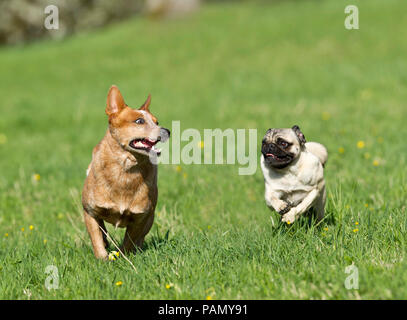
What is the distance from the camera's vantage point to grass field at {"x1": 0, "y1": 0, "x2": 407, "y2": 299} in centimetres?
378

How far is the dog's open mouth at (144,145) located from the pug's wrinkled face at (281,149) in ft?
2.77

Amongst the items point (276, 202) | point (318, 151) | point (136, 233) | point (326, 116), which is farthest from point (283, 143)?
point (326, 116)

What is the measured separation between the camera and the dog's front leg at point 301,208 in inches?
160

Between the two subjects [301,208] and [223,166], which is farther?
[223,166]

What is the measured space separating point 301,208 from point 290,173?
28 centimetres

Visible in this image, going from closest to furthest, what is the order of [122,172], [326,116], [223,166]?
[122,172] < [223,166] < [326,116]

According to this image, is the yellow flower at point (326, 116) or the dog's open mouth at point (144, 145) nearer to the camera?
the dog's open mouth at point (144, 145)

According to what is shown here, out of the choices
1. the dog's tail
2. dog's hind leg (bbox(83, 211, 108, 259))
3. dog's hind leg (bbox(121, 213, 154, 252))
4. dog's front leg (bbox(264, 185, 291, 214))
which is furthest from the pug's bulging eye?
dog's hind leg (bbox(83, 211, 108, 259))

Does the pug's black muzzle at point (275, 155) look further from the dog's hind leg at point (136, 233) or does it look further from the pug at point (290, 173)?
the dog's hind leg at point (136, 233)

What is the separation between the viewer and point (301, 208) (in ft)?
13.4

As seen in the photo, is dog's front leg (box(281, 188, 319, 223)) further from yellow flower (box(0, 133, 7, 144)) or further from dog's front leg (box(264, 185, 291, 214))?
yellow flower (box(0, 133, 7, 144))

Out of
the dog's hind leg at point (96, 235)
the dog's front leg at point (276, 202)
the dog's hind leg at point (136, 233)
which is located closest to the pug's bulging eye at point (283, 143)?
the dog's front leg at point (276, 202)

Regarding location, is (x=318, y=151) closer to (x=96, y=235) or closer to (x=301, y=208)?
(x=301, y=208)

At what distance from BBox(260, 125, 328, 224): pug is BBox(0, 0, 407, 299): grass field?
9.9 inches
